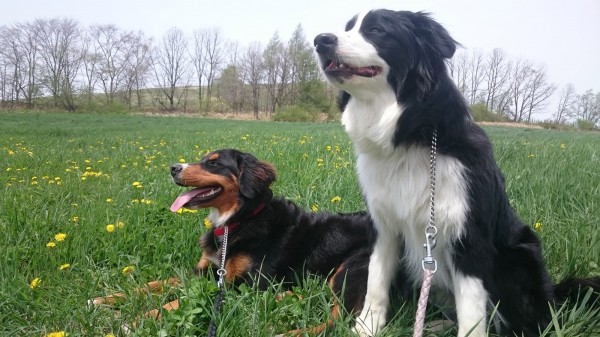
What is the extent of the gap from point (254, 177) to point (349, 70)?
1.51 meters

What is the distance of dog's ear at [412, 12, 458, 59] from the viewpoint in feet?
7.38

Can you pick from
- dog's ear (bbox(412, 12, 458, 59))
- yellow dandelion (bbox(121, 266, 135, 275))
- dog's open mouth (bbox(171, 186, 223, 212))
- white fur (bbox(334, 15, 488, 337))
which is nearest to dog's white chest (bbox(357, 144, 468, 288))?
white fur (bbox(334, 15, 488, 337))

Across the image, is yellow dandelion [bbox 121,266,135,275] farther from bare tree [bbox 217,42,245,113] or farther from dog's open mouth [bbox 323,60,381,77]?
bare tree [bbox 217,42,245,113]

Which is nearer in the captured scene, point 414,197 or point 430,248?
point 430,248

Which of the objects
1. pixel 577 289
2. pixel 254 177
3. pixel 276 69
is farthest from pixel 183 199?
pixel 276 69

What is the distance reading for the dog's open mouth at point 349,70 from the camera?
7.48ft

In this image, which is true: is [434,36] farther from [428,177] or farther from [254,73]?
[254,73]

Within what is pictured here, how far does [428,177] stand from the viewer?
218 cm

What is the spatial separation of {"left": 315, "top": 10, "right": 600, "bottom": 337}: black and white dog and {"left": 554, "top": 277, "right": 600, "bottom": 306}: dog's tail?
0.01 m

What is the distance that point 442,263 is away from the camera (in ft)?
7.60

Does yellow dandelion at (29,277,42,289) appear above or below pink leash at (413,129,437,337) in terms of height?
below

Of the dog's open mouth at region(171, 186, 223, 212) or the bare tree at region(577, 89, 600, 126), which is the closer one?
the dog's open mouth at region(171, 186, 223, 212)

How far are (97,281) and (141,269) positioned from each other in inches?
19.5

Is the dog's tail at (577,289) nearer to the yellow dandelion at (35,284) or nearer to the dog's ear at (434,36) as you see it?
the dog's ear at (434,36)
